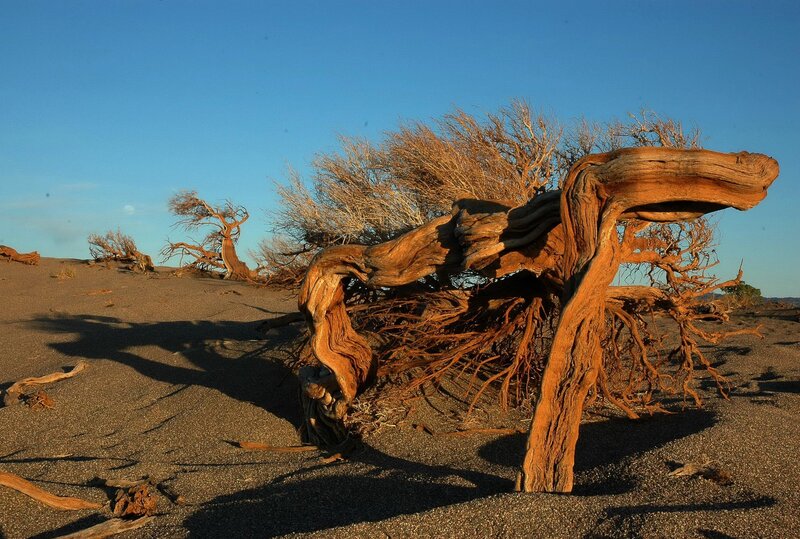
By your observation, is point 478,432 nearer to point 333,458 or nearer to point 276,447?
point 333,458

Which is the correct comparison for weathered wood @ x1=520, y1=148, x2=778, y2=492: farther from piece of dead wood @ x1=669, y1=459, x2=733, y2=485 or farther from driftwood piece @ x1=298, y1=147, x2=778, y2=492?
piece of dead wood @ x1=669, y1=459, x2=733, y2=485

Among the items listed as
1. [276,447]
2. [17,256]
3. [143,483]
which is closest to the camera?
[143,483]

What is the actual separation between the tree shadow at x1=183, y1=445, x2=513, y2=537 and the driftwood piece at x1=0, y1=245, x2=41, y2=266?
54.3ft

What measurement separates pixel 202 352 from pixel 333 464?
415 cm

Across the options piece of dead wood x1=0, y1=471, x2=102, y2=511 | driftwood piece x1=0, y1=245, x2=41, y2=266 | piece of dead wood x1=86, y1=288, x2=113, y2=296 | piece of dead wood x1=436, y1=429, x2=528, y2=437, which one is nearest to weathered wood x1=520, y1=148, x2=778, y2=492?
piece of dead wood x1=436, y1=429, x2=528, y2=437

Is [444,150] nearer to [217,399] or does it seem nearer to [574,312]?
[217,399]

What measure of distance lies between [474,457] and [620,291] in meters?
1.90

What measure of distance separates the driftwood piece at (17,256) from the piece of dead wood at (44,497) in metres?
16.1

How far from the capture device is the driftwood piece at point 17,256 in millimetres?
18828

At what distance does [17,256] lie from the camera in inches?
744

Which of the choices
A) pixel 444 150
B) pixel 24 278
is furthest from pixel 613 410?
pixel 24 278

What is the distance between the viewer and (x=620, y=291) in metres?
5.98

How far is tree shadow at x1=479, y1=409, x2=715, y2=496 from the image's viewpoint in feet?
15.9

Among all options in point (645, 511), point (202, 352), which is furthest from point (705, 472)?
point (202, 352)
